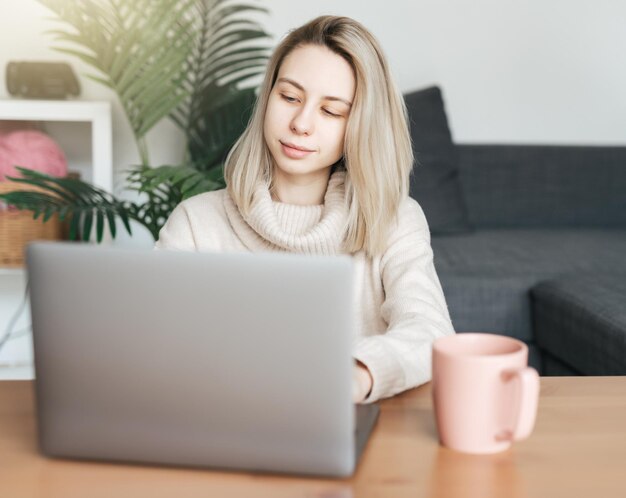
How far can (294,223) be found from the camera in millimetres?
1393

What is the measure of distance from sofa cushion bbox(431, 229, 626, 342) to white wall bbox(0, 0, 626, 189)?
70 centimetres

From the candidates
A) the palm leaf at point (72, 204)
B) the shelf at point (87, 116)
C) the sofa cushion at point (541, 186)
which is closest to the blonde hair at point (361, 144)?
the palm leaf at point (72, 204)

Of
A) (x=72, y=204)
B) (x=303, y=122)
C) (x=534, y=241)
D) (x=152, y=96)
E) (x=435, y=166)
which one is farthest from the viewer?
(x=435, y=166)

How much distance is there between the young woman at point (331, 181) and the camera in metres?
1.29

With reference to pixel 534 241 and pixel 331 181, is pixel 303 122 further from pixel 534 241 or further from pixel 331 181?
pixel 534 241

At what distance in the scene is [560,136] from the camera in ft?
10.2

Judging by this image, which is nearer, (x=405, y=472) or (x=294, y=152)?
(x=405, y=472)

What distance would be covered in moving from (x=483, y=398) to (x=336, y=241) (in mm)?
600

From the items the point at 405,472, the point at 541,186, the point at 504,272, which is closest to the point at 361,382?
the point at 405,472

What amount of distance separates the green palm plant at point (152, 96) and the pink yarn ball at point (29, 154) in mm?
244

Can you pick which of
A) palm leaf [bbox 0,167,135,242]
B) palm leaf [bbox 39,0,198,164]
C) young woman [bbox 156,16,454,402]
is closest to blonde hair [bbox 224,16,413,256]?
young woman [bbox 156,16,454,402]

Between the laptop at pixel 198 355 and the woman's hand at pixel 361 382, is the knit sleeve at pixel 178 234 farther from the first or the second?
the laptop at pixel 198 355

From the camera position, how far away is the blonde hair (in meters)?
1.31

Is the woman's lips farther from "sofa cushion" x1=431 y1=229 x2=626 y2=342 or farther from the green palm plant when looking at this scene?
"sofa cushion" x1=431 y1=229 x2=626 y2=342
